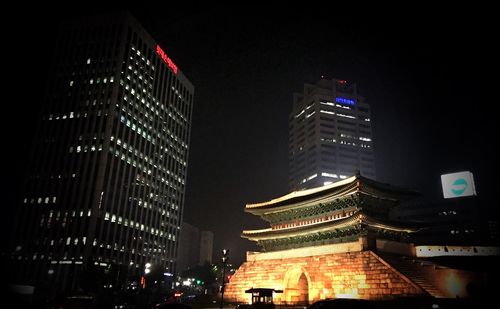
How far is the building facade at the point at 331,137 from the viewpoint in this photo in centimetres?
12150

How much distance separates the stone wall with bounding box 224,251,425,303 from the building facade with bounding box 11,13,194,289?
33650mm

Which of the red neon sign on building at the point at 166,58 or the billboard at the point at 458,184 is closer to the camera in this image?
the billboard at the point at 458,184

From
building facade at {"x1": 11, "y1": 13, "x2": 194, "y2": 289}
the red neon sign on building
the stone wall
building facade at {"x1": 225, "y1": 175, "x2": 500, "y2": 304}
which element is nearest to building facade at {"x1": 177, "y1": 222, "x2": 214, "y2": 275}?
building facade at {"x1": 11, "y1": 13, "x2": 194, "y2": 289}

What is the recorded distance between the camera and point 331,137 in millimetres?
125438

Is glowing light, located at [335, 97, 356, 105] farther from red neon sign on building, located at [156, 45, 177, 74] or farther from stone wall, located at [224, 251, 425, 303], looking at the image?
stone wall, located at [224, 251, 425, 303]

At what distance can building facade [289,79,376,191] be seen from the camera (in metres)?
122

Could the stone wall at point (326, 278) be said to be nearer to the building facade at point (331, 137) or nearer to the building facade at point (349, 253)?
the building facade at point (349, 253)

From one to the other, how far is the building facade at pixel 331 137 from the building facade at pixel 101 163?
176 ft

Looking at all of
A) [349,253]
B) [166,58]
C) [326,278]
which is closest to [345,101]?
[166,58]

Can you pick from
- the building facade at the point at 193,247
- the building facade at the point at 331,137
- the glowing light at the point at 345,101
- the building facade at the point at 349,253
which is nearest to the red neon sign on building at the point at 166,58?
the building facade at the point at 193,247

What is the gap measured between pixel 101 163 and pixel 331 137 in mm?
81341


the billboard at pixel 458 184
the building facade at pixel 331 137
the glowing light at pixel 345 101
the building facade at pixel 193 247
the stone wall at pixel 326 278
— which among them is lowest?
the stone wall at pixel 326 278

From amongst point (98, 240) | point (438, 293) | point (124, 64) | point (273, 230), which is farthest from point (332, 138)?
point (438, 293)

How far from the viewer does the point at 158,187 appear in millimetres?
85312
